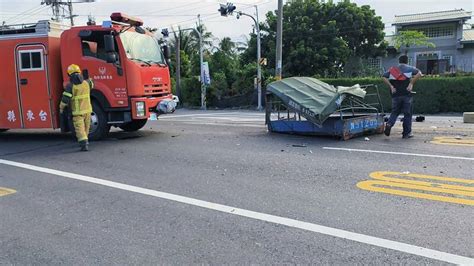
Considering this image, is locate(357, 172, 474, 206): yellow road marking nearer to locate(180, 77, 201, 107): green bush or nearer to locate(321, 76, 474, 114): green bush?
locate(321, 76, 474, 114): green bush

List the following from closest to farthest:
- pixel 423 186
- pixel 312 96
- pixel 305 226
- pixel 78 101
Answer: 1. pixel 305 226
2. pixel 423 186
3. pixel 78 101
4. pixel 312 96

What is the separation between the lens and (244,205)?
544 cm

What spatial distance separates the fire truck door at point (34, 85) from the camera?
11078mm

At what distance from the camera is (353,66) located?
35000mm

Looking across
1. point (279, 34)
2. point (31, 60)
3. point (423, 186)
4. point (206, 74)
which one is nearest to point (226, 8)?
point (279, 34)

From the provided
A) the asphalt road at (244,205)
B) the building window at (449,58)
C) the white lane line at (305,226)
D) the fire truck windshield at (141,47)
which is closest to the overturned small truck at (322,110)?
the asphalt road at (244,205)

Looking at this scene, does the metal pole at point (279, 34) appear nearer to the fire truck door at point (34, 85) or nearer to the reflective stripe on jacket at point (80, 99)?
the fire truck door at point (34, 85)

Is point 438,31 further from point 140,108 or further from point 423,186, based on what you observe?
point 423,186

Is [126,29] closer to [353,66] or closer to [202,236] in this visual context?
[202,236]

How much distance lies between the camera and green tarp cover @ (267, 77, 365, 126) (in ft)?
33.1

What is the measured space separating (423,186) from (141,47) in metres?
7.52

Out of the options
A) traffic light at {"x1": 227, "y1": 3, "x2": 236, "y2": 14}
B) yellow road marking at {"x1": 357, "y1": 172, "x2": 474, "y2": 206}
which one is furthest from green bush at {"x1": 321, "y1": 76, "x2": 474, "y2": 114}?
yellow road marking at {"x1": 357, "y1": 172, "x2": 474, "y2": 206}

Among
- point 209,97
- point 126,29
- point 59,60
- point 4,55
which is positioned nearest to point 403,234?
point 126,29

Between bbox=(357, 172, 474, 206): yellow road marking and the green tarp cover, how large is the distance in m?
3.50
